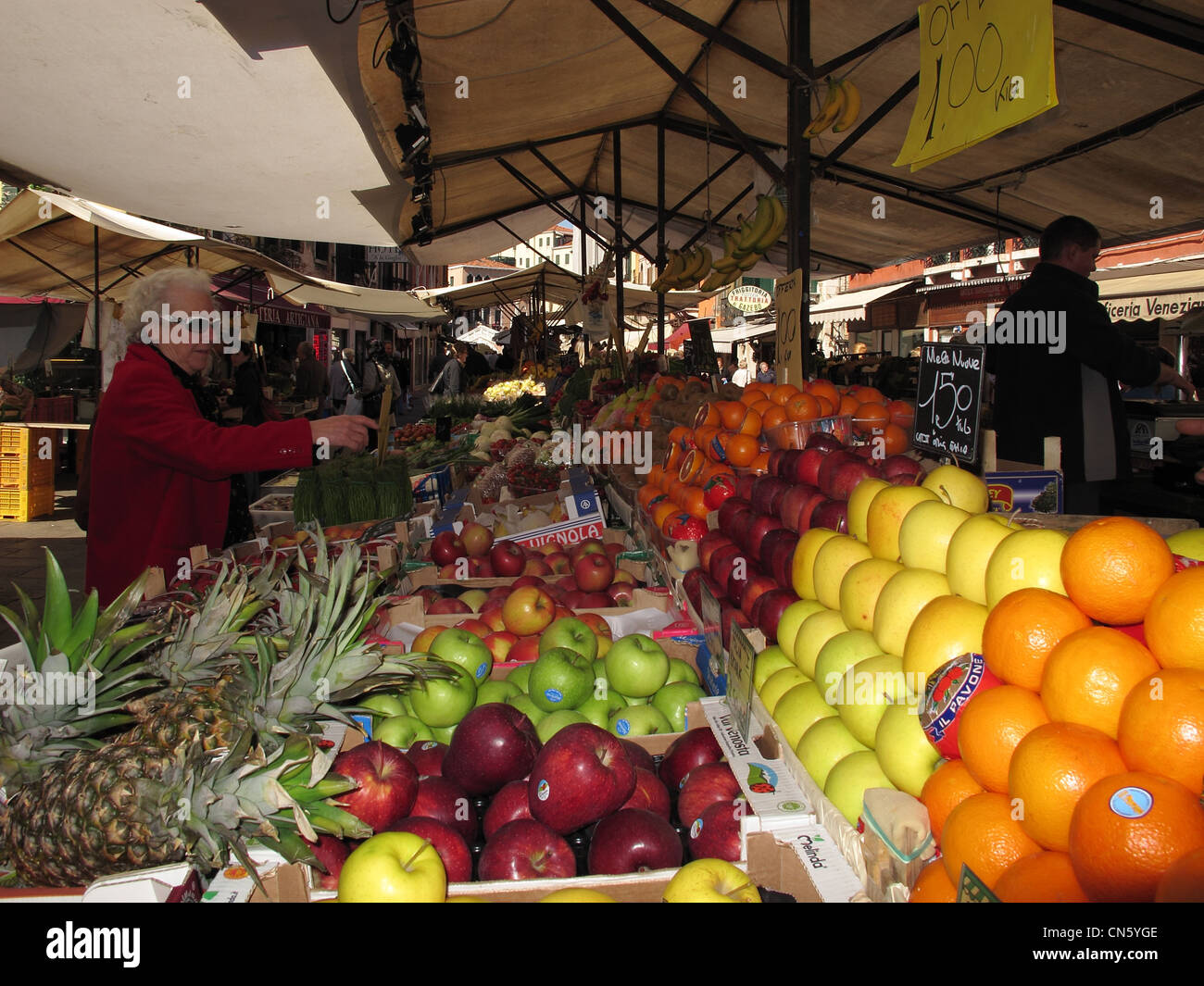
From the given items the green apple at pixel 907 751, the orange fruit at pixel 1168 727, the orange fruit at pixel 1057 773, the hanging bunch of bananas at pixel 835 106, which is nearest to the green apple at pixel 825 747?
the green apple at pixel 907 751

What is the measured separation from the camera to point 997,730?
1.25 metres

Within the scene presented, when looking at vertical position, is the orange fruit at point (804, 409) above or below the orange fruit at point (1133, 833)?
above

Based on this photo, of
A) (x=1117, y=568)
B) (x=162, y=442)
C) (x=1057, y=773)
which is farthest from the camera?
(x=162, y=442)

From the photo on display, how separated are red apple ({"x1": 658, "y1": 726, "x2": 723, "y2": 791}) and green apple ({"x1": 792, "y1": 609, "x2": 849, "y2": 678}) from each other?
0.30m

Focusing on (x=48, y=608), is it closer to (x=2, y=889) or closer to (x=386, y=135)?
(x=2, y=889)

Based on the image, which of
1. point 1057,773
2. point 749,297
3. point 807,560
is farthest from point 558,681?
point 749,297

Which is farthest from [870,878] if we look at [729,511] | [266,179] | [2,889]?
[266,179]

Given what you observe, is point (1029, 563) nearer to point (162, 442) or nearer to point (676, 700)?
point (676, 700)

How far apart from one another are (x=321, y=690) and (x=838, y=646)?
1.17 meters

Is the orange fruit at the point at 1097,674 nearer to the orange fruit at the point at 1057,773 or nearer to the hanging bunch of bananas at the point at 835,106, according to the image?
the orange fruit at the point at 1057,773

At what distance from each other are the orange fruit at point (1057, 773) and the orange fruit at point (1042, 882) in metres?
0.03

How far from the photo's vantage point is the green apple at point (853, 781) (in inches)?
60.5

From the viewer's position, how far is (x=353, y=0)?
2.86m

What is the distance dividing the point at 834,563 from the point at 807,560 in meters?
0.21
